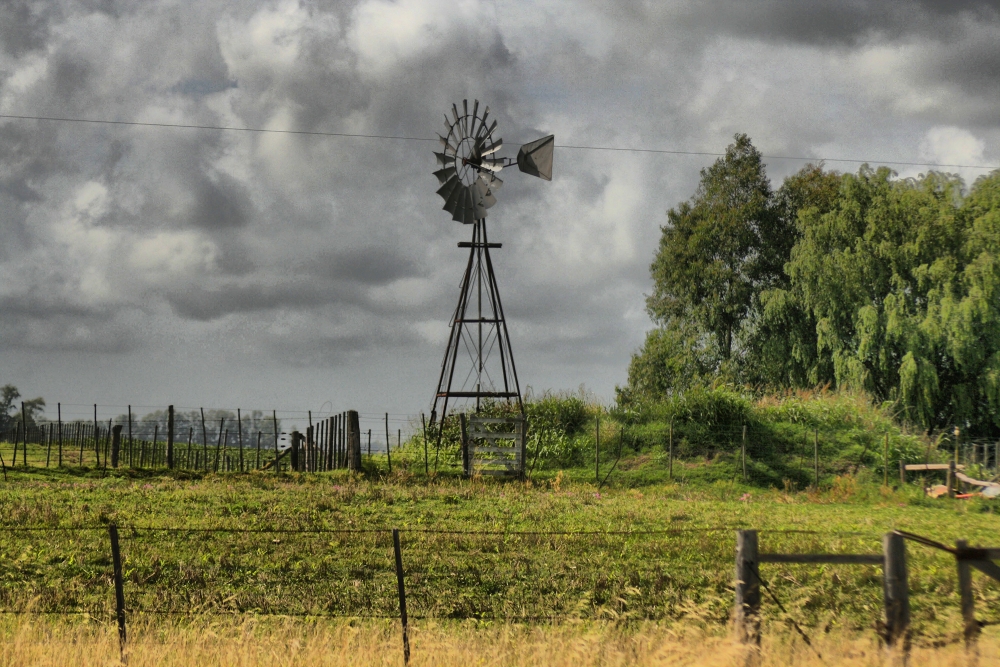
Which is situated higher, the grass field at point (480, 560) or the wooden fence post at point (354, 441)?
the wooden fence post at point (354, 441)

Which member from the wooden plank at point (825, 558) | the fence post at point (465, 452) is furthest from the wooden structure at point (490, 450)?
the wooden plank at point (825, 558)

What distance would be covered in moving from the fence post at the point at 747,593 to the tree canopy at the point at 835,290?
29.2 m

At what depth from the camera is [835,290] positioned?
121ft

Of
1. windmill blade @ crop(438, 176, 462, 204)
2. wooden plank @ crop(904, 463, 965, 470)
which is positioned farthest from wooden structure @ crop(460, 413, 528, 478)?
wooden plank @ crop(904, 463, 965, 470)

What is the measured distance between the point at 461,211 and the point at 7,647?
861 inches

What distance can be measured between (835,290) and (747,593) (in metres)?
32.1

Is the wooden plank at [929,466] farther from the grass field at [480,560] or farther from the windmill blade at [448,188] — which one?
the windmill blade at [448,188]

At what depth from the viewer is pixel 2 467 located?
26406mm

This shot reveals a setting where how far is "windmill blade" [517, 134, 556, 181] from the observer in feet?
93.0

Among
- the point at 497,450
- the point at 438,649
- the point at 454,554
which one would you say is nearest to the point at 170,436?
the point at 497,450

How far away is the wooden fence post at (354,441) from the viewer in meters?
25.0

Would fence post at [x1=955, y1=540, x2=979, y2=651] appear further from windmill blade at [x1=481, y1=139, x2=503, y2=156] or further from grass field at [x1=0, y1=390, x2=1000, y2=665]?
windmill blade at [x1=481, y1=139, x2=503, y2=156]

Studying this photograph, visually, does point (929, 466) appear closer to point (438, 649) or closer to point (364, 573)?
point (364, 573)

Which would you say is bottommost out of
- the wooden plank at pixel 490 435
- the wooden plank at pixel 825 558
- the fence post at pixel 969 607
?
the fence post at pixel 969 607
